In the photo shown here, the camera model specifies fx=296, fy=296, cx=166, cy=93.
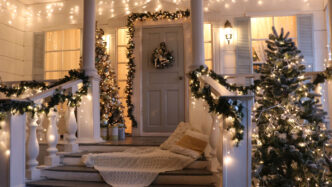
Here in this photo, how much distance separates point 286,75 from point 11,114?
2858mm

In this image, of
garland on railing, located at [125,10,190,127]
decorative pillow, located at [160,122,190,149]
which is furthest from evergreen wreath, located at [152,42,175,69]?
decorative pillow, located at [160,122,190,149]

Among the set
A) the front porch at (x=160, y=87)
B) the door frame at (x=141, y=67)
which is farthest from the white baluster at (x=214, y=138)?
the door frame at (x=141, y=67)

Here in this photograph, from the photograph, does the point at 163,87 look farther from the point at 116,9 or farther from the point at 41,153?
the point at 41,153

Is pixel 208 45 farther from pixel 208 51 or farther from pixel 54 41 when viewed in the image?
pixel 54 41

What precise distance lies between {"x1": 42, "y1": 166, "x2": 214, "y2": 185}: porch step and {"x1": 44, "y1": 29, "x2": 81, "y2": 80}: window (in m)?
3.78

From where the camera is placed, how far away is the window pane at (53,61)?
7035mm

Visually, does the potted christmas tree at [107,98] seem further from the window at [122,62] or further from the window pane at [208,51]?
the window pane at [208,51]

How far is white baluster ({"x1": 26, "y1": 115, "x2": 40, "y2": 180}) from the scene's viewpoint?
3.32 m

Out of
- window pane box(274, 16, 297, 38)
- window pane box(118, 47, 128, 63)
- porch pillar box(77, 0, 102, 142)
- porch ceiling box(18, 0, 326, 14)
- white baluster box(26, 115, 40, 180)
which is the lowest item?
white baluster box(26, 115, 40, 180)

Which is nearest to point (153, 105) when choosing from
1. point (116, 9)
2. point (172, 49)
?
point (172, 49)

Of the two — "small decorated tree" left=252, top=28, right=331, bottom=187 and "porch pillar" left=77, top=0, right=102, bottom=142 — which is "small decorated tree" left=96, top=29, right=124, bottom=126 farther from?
"small decorated tree" left=252, top=28, right=331, bottom=187

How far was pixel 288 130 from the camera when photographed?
3018 mm

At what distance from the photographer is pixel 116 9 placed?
22.0 feet

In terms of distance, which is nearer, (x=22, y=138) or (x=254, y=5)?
(x=22, y=138)
